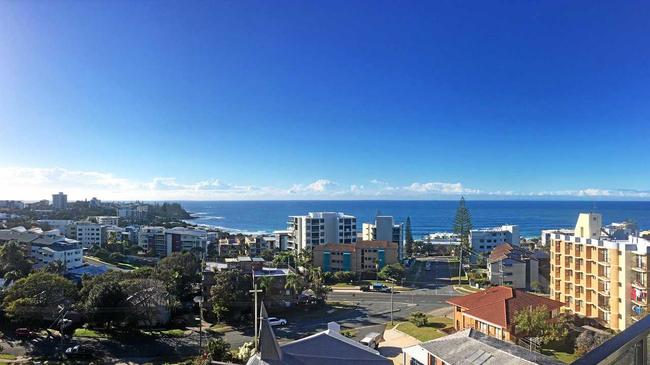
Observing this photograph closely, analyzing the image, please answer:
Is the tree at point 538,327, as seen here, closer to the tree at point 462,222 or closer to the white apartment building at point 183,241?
the tree at point 462,222

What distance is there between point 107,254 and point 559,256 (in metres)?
43.0

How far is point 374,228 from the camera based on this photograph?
4822 centimetres

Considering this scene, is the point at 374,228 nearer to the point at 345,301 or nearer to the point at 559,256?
the point at 345,301

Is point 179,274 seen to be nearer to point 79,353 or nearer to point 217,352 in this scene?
point 79,353

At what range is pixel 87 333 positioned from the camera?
21.1 meters

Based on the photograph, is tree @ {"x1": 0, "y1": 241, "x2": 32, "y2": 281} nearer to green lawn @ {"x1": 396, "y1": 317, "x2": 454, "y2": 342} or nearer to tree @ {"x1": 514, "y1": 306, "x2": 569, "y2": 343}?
green lawn @ {"x1": 396, "y1": 317, "x2": 454, "y2": 342}

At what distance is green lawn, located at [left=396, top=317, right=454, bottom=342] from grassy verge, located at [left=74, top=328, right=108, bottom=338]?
14.5 m

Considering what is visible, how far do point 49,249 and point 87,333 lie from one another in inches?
784

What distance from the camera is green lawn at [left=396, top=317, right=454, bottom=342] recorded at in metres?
19.8

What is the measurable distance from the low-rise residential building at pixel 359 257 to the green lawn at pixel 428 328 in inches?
602

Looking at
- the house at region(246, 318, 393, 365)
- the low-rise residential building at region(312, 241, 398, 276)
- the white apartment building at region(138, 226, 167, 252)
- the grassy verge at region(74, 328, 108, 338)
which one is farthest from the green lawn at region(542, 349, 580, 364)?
the white apartment building at region(138, 226, 167, 252)

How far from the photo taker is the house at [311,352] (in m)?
9.67

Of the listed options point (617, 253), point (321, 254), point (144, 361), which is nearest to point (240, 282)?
point (144, 361)

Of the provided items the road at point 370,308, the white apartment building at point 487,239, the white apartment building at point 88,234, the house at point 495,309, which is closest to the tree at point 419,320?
the road at point 370,308
